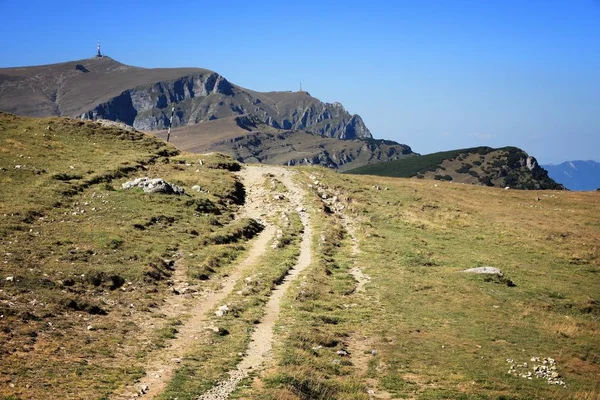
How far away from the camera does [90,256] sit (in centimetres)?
2719

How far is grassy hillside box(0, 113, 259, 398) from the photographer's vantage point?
53.2 feet

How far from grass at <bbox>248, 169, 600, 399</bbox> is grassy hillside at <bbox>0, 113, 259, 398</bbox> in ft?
21.1

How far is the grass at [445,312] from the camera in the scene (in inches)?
721

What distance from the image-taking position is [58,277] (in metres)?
23.1

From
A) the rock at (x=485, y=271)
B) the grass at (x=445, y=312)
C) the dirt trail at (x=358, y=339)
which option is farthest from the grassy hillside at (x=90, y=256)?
the rock at (x=485, y=271)

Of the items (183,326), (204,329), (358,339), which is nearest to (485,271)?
(358,339)

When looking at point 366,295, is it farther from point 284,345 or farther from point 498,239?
point 498,239

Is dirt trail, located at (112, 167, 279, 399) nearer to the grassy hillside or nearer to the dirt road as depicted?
the dirt road

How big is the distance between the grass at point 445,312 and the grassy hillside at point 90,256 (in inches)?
253

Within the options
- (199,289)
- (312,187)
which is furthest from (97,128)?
(199,289)

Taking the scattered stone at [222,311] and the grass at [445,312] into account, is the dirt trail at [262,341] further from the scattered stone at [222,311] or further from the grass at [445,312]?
the scattered stone at [222,311]

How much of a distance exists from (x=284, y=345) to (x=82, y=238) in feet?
56.0

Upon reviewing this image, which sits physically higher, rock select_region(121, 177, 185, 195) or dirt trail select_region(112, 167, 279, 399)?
rock select_region(121, 177, 185, 195)

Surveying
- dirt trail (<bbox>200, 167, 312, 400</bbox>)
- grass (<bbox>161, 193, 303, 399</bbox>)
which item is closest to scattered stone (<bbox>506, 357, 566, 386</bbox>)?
dirt trail (<bbox>200, 167, 312, 400</bbox>)
